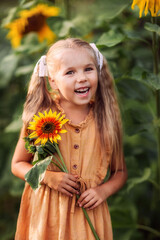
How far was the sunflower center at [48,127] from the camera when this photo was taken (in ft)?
2.88

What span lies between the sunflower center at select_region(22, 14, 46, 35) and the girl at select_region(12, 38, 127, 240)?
86 cm

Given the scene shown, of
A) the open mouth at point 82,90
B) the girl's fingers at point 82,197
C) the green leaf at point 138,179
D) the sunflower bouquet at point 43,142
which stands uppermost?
the open mouth at point 82,90

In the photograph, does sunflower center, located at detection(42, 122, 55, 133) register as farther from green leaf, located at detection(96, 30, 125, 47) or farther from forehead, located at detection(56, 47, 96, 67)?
green leaf, located at detection(96, 30, 125, 47)

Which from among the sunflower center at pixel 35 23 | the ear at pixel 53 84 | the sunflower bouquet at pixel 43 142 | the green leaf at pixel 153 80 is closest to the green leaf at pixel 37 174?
the sunflower bouquet at pixel 43 142

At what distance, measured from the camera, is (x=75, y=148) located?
3.19 ft

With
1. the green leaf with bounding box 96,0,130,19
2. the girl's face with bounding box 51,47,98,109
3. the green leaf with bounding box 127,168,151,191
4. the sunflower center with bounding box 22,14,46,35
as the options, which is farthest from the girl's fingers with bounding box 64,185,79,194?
the sunflower center with bounding box 22,14,46,35

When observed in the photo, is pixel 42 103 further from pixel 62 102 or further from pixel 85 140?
pixel 85 140

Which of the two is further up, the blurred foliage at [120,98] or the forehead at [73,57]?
the forehead at [73,57]

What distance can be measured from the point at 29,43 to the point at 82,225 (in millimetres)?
1042

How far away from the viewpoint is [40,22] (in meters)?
1.84

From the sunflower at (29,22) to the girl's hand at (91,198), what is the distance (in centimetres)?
100

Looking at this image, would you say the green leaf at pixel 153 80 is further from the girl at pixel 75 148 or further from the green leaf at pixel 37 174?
the green leaf at pixel 37 174

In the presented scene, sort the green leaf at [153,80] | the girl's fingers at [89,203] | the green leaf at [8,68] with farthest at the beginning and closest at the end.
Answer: the green leaf at [8,68]
the green leaf at [153,80]
the girl's fingers at [89,203]

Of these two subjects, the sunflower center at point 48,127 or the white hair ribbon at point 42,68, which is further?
the white hair ribbon at point 42,68
